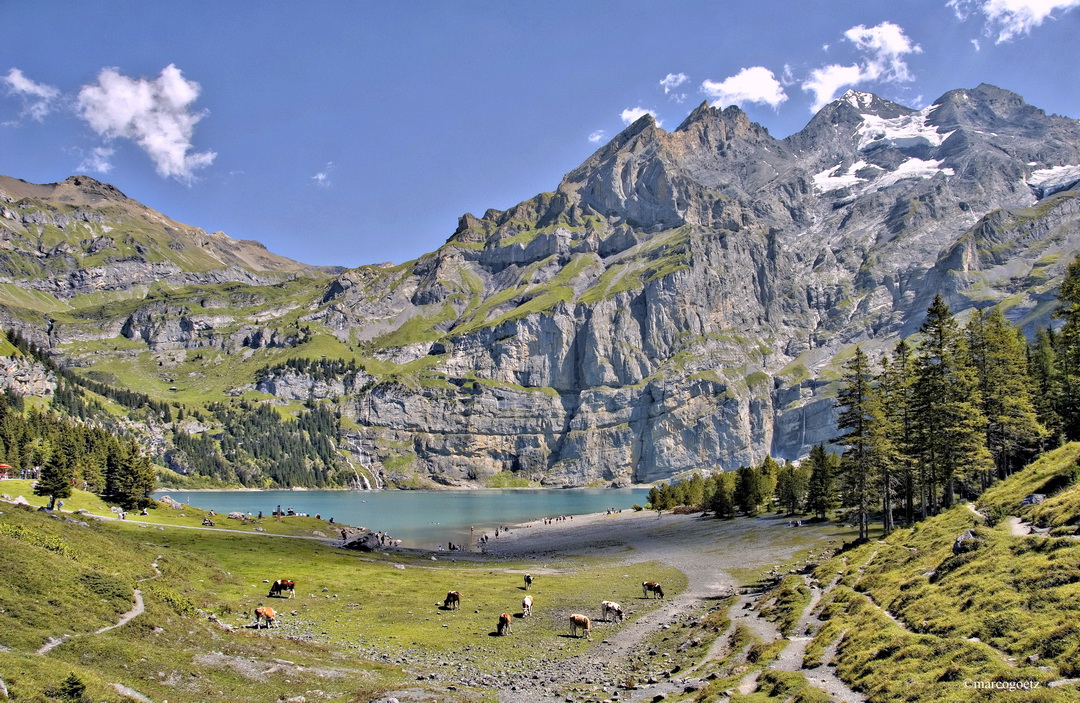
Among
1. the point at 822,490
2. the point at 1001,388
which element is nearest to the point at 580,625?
the point at 1001,388

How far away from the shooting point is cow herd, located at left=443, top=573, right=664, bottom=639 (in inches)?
1393

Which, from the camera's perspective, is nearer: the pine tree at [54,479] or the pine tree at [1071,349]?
the pine tree at [1071,349]

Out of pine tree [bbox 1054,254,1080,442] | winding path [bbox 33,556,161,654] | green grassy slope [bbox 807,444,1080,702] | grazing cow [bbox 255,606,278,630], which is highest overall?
pine tree [bbox 1054,254,1080,442]

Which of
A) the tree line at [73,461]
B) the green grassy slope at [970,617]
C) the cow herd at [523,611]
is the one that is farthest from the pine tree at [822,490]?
the tree line at [73,461]

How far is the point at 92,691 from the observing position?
16281mm

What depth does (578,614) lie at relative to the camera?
3866cm

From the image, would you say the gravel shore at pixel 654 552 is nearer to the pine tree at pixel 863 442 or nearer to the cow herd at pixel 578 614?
the cow herd at pixel 578 614

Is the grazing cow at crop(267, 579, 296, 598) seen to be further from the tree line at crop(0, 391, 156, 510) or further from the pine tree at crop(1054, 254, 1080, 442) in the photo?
the pine tree at crop(1054, 254, 1080, 442)

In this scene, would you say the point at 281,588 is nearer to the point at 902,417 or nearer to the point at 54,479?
the point at 54,479

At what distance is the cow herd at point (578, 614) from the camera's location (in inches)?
1393

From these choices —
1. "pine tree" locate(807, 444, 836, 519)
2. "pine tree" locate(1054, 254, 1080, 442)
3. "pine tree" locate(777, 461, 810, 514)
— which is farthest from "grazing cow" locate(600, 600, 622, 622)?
"pine tree" locate(777, 461, 810, 514)

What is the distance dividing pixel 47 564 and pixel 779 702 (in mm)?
27098

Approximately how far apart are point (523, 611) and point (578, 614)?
16.1 ft

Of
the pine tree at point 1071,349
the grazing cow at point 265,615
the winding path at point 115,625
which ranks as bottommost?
the grazing cow at point 265,615
